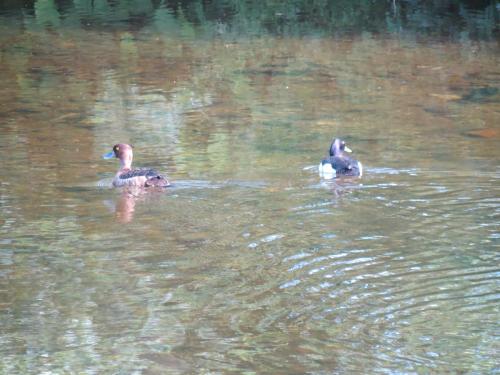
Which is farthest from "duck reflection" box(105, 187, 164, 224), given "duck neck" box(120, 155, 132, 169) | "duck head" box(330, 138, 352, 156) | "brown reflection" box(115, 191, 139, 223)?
"duck head" box(330, 138, 352, 156)

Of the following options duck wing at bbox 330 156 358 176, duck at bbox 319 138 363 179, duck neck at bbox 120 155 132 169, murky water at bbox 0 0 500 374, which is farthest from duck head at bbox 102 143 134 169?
duck wing at bbox 330 156 358 176

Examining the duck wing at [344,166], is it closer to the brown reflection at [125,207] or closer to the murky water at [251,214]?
the murky water at [251,214]

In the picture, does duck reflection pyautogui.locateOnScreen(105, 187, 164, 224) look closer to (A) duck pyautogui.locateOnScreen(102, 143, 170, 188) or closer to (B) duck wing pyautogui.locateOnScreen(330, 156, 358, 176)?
(A) duck pyautogui.locateOnScreen(102, 143, 170, 188)

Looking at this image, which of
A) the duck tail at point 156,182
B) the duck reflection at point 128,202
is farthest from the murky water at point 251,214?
the duck tail at point 156,182

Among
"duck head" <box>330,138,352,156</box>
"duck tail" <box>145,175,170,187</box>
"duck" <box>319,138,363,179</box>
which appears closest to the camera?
"duck tail" <box>145,175,170,187</box>

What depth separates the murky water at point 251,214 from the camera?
6.93 m

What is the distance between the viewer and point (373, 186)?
36.1ft

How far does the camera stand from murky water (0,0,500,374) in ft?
22.7

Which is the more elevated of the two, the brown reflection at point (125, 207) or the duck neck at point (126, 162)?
the duck neck at point (126, 162)

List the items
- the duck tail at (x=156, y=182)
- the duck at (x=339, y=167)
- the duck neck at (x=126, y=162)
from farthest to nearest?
the duck neck at (x=126, y=162), the duck at (x=339, y=167), the duck tail at (x=156, y=182)

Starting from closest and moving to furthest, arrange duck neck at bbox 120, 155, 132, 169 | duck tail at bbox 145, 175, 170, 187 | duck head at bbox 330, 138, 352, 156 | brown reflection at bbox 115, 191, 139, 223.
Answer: brown reflection at bbox 115, 191, 139, 223 → duck tail at bbox 145, 175, 170, 187 → duck neck at bbox 120, 155, 132, 169 → duck head at bbox 330, 138, 352, 156

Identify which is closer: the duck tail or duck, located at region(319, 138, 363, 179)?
the duck tail

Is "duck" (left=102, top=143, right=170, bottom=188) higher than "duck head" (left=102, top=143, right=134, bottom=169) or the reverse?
the reverse

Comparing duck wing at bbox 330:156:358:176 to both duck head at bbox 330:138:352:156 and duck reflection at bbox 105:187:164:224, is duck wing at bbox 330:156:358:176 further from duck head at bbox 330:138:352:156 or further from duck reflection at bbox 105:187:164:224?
duck reflection at bbox 105:187:164:224
